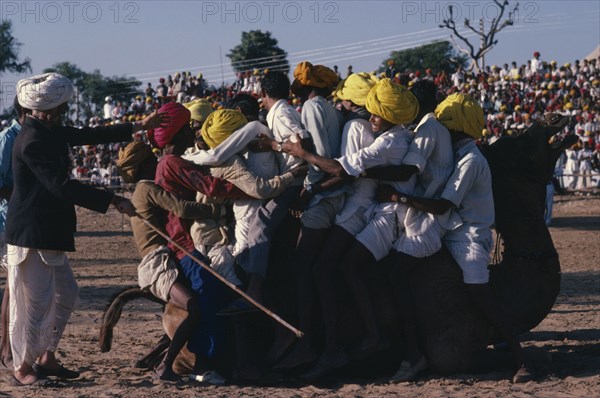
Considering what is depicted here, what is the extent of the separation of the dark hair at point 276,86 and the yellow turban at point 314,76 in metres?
0.12

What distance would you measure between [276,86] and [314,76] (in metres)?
0.30

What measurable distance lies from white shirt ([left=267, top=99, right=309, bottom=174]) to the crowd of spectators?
18.7 metres

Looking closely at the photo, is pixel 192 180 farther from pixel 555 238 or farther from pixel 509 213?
pixel 555 238

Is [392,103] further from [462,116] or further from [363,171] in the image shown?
[462,116]

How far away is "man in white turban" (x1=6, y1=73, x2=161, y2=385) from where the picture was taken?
6.63 metres

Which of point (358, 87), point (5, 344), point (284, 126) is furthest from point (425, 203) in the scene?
point (5, 344)

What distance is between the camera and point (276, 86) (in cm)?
724

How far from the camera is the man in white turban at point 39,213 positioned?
6.63 meters

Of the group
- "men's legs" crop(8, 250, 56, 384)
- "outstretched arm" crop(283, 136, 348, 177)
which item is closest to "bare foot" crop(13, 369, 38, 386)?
"men's legs" crop(8, 250, 56, 384)

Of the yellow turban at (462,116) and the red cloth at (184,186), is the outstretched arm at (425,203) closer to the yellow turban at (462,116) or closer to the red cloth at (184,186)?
the yellow turban at (462,116)

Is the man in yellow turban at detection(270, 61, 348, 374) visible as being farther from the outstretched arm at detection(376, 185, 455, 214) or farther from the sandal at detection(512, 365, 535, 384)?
the sandal at detection(512, 365, 535, 384)

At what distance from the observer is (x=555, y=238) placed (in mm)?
18609

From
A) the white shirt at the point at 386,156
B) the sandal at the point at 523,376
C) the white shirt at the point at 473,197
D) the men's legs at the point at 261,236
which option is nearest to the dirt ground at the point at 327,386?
the sandal at the point at 523,376

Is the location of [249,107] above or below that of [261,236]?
above
